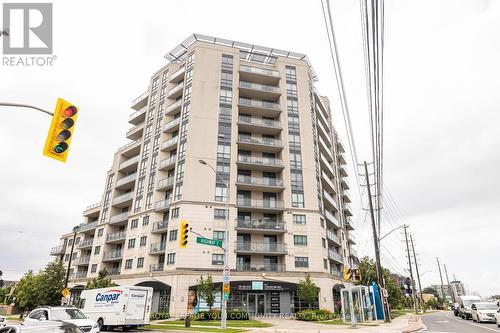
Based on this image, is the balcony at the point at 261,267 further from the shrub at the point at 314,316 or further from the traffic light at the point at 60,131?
the traffic light at the point at 60,131

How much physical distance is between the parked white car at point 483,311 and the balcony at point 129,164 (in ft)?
156

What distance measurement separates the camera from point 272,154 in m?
51.1

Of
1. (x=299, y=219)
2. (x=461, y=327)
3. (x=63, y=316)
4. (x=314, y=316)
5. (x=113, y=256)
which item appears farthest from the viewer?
(x=113, y=256)

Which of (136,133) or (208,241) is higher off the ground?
(136,133)

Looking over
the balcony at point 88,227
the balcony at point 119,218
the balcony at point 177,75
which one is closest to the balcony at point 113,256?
the balcony at point 119,218

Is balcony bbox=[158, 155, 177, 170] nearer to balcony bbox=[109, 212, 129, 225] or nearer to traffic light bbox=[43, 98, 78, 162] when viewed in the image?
balcony bbox=[109, 212, 129, 225]

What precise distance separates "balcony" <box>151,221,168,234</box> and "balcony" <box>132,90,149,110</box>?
26.1 meters

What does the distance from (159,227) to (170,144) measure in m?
12.2

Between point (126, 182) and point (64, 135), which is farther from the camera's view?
point (126, 182)

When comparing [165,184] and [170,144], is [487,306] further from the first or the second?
[170,144]

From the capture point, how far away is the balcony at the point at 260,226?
4384 cm

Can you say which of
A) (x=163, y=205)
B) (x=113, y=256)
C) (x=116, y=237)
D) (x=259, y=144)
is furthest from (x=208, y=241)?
(x=116, y=237)

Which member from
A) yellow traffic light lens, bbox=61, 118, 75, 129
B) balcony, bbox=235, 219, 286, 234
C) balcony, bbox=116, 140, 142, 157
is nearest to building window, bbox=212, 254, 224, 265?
balcony, bbox=235, 219, 286, 234

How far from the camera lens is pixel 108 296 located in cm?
2417
